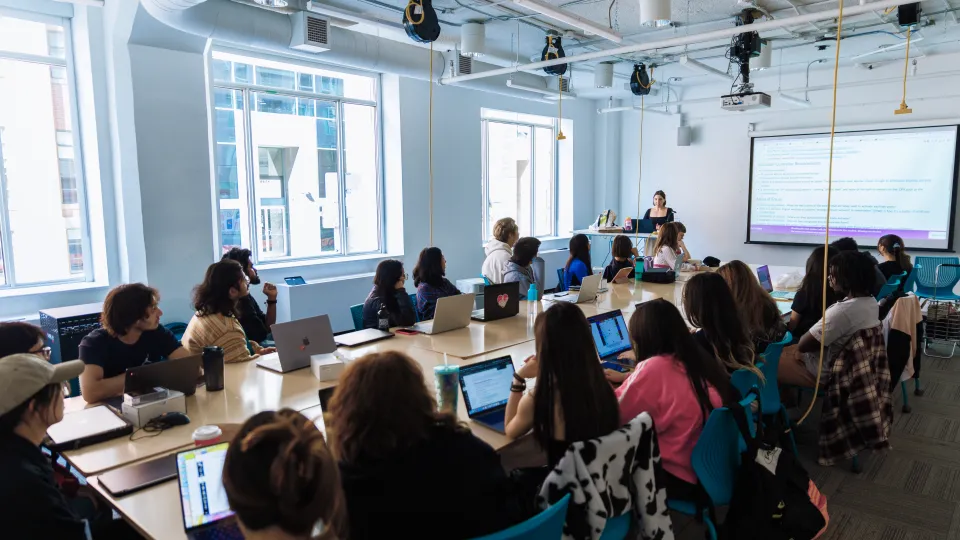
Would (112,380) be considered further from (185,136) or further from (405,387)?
(185,136)

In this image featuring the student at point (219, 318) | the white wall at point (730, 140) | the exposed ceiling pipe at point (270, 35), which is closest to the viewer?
the student at point (219, 318)

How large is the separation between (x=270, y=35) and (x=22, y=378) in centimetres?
425

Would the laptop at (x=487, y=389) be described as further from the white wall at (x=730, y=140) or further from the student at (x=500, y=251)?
the white wall at (x=730, y=140)

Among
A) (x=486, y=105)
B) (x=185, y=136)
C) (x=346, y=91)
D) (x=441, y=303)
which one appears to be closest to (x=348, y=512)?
(x=441, y=303)

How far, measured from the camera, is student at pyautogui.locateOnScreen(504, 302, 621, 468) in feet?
6.66

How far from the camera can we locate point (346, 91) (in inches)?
303

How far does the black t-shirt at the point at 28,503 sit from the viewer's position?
154cm

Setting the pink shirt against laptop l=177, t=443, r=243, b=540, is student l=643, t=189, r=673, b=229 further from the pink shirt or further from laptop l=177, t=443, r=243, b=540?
laptop l=177, t=443, r=243, b=540

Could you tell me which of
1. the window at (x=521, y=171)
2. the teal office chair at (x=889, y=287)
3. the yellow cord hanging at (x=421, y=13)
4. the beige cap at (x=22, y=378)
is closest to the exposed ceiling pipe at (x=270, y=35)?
the yellow cord hanging at (x=421, y=13)

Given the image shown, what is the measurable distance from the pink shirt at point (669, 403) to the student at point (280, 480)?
1.32m

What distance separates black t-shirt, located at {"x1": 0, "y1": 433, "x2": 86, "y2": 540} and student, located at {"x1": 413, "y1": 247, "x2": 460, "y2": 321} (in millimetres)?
2928

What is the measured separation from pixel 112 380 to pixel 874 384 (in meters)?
3.88

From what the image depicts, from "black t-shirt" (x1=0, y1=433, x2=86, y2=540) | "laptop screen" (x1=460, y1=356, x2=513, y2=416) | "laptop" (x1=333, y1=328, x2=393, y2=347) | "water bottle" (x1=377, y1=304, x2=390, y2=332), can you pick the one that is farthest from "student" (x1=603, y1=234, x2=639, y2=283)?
"black t-shirt" (x1=0, y1=433, x2=86, y2=540)

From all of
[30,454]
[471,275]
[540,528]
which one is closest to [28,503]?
[30,454]
